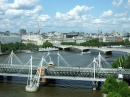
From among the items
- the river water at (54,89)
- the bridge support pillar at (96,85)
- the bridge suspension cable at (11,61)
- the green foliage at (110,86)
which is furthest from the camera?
the bridge suspension cable at (11,61)

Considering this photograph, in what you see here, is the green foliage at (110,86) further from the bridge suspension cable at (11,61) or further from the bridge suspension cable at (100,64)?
the bridge suspension cable at (11,61)

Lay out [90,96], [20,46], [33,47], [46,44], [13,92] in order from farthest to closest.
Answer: [46,44]
[33,47]
[20,46]
[13,92]
[90,96]

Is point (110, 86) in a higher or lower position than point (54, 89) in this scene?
higher

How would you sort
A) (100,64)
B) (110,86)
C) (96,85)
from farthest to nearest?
1. (100,64)
2. (96,85)
3. (110,86)

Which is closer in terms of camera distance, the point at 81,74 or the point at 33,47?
the point at 81,74

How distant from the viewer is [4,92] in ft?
83.0

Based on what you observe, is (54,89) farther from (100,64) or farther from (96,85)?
(100,64)

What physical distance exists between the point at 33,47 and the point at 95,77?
5471 centimetres

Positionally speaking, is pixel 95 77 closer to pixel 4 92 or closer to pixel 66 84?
pixel 66 84

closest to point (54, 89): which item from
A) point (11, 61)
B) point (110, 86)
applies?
point (110, 86)

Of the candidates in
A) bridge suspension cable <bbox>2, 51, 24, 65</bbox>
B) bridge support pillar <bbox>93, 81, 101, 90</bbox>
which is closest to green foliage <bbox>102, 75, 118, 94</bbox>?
bridge support pillar <bbox>93, 81, 101, 90</bbox>

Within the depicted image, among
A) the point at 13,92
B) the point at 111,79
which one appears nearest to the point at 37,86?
the point at 13,92

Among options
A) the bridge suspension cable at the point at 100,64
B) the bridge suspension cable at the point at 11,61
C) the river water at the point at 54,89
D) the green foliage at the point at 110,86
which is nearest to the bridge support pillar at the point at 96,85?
the river water at the point at 54,89

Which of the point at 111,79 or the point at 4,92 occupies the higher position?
the point at 111,79
